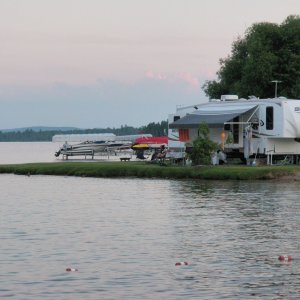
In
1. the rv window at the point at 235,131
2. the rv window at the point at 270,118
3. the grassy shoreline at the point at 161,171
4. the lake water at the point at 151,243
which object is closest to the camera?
the lake water at the point at 151,243

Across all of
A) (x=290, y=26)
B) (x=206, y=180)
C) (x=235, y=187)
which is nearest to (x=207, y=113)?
(x=206, y=180)

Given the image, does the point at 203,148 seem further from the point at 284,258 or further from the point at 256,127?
the point at 284,258

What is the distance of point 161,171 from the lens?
197 feet

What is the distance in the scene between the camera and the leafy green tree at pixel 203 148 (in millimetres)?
58656

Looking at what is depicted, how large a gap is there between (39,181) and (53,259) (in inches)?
1356

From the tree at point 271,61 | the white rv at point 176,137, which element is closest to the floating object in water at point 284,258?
the white rv at point 176,137

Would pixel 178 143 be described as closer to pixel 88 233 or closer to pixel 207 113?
pixel 207 113

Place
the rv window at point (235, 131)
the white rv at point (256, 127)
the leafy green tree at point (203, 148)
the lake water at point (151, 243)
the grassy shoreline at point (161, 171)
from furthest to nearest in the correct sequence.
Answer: the rv window at point (235, 131)
the white rv at point (256, 127)
the leafy green tree at point (203, 148)
the grassy shoreline at point (161, 171)
the lake water at point (151, 243)

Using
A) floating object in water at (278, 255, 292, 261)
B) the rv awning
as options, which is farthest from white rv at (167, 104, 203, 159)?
floating object in water at (278, 255, 292, 261)

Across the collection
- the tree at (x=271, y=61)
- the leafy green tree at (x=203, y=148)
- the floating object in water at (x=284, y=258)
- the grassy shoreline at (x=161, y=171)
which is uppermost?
the tree at (x=271, y=61)

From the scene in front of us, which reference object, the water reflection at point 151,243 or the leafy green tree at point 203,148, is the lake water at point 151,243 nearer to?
the water reflection at point 151,243

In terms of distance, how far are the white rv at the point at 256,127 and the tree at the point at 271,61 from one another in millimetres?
16076

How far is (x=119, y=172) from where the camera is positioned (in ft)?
205

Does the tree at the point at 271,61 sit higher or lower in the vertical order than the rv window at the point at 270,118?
higher
